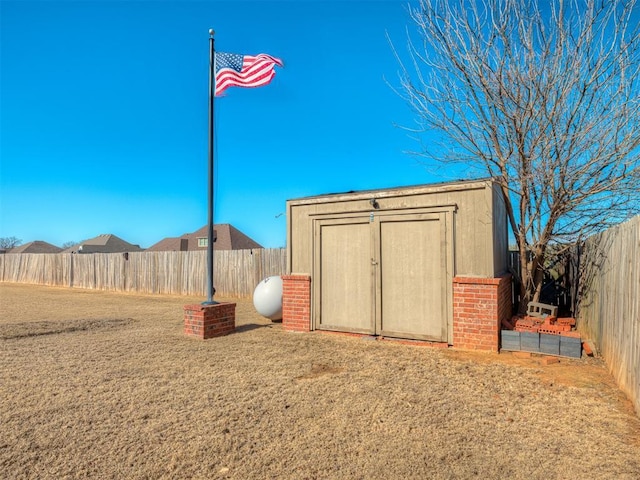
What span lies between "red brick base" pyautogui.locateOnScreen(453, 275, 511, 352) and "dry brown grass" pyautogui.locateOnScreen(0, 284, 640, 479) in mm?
248

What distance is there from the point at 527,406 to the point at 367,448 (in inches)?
71.0

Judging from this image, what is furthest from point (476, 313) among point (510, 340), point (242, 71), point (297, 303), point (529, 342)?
point (242, 71)

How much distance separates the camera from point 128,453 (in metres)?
2.74

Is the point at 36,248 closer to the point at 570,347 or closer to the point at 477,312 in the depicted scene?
the point at 477,312

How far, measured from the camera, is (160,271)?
1805 cm

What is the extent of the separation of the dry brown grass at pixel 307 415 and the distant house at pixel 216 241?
2366 centimetres

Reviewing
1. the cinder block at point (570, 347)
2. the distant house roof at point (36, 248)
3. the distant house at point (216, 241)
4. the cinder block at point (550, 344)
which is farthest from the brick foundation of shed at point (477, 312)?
the distant house roof at point (36, 248)

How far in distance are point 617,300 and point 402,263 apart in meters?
2.89

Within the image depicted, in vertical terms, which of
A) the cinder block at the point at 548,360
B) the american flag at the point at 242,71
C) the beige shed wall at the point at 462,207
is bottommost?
the cinder block at the point at 548,360

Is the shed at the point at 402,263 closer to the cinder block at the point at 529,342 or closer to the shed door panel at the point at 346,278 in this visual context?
the shed door panel at the point at 346,278

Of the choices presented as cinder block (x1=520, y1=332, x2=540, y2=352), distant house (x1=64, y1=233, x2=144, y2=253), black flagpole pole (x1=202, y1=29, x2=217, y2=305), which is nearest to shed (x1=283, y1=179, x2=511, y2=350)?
cinder block (x1=520, y1=332, x2=540, y2=352)

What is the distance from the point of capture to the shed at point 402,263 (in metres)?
5.84

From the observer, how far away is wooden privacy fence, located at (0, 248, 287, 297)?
15.0 metres

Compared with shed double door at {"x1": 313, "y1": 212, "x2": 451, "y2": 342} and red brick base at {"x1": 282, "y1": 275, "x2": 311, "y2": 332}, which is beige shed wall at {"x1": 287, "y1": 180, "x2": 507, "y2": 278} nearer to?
shed double door at {"x1": 313, "y1": 212, "x2": 451, "y2": 342}
